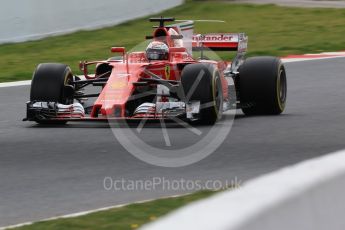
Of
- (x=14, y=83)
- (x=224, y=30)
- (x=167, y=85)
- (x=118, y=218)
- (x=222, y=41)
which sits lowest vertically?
(x=224, y=30)

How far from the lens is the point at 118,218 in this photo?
6.78m

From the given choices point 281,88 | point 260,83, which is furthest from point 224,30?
point 260,83

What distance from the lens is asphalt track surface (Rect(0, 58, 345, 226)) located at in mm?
7781

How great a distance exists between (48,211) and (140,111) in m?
4.22

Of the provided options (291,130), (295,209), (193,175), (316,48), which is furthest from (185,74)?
(316,48)

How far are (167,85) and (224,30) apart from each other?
13.4 m

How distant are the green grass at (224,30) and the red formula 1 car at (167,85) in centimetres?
589

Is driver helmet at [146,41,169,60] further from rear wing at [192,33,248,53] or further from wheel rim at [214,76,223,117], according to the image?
rear wing at [192,33,248,53]

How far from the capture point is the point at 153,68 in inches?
479

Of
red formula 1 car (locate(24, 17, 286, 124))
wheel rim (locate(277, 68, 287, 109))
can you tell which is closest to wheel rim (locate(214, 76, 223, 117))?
red formula 1 car (locate(24, 17, 286, 124))

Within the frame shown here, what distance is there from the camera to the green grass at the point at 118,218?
21.5 feet

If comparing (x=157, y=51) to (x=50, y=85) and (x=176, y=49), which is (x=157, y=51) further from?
(x=50, y=85)

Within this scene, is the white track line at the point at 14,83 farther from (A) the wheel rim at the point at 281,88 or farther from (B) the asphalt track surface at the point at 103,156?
(A) the wheel rim at the point at 281,88

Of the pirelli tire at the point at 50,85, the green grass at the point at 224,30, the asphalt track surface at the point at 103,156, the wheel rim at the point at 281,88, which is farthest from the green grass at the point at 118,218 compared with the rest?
the green grass at the point at 224,30
